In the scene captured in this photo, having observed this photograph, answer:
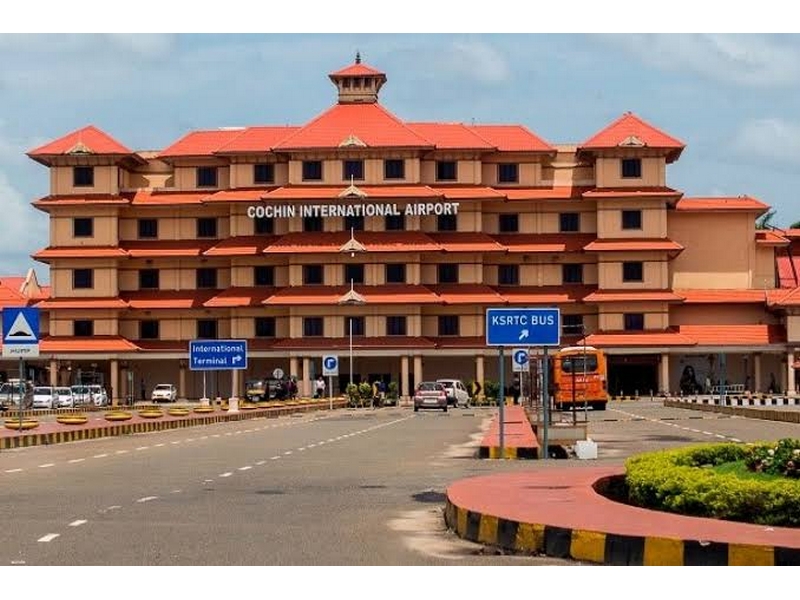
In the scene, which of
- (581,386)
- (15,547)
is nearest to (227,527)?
(15,547)

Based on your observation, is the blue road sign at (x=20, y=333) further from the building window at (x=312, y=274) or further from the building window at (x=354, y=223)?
the building window at (x=354, y=223)

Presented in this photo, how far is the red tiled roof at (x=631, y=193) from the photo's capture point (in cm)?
9169

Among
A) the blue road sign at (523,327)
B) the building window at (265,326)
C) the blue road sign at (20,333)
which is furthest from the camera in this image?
the building window at (265,326)

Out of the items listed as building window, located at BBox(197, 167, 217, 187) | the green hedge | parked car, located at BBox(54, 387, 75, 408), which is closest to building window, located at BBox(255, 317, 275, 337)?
building window, located at BBox(197, 167, 217, 187)

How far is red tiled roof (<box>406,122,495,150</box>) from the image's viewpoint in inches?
3708

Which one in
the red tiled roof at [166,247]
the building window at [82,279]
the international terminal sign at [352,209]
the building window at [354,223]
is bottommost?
the building window at [82,279]

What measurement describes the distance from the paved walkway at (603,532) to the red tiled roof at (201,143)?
84451 mm

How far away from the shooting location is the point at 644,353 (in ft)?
297

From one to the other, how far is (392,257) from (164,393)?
16.0 metres

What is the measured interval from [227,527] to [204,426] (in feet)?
120

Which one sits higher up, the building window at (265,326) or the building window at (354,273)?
the building window at (354,273)

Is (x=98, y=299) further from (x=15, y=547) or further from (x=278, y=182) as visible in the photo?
(x=15, y=547)

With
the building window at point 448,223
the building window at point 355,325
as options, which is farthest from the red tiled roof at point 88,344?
the building window at point 448,223

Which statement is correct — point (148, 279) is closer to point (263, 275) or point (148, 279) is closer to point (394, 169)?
point (263, 275)
